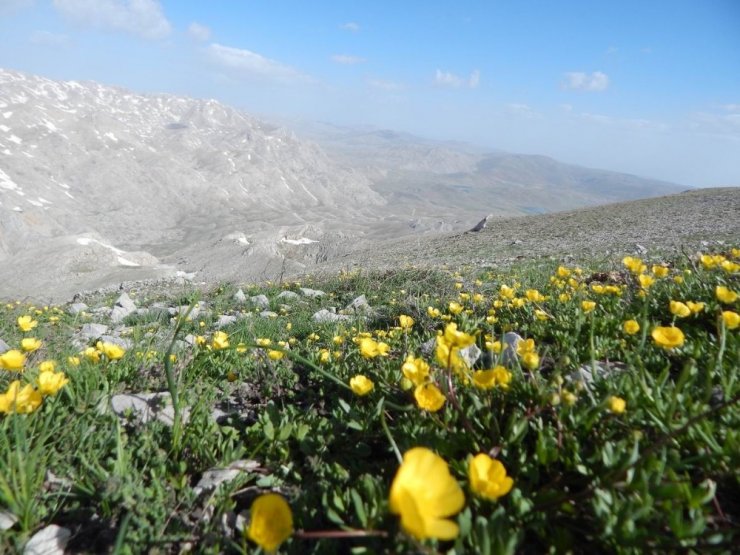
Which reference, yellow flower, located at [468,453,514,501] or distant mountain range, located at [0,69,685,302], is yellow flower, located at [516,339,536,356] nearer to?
yellow flower, located at [468,453,514,501]

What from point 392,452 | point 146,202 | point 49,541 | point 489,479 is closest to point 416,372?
point 392,452

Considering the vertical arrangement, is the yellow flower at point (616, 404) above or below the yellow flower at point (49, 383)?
above

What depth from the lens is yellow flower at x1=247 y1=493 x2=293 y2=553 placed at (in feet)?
3.70

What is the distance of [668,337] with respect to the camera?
2.02 m

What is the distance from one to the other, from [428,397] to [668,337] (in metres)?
1.23

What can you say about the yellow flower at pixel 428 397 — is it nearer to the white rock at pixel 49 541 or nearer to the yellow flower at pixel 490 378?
the yellow flower at pixel 490 378

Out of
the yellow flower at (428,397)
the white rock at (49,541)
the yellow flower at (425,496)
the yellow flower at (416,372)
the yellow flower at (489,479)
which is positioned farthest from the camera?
the yellow flower at (416,372)

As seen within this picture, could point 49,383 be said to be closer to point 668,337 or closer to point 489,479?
point 489,479

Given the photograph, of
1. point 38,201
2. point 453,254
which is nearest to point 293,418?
point 453,254

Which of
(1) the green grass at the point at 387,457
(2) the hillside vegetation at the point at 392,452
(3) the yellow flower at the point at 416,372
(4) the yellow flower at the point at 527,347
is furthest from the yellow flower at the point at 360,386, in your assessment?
(4) the yellow flower at the point at 527,347

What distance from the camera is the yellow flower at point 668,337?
1.96 m

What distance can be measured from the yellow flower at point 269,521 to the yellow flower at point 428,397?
2.46ft

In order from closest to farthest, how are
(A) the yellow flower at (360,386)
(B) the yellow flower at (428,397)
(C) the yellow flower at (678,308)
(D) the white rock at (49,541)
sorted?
(D) the white rock at (49,541)
(B) the yellow flower at (428,397)
(A) the yellow flower at (360,386)
(C) the yellow flower at (678,308)

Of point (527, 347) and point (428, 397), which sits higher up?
point (527, 347)
